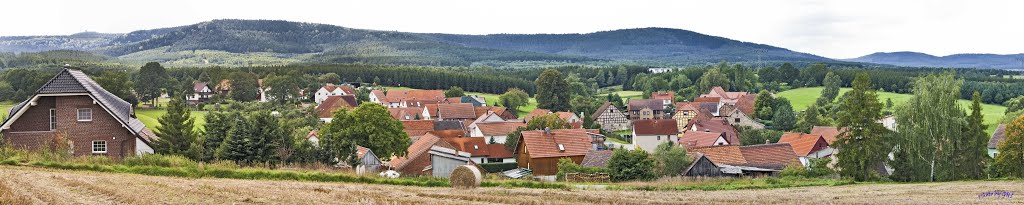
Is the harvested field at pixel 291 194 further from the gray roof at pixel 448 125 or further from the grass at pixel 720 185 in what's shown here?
the gray roof at pixel 448 125

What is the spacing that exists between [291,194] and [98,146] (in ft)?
57.1

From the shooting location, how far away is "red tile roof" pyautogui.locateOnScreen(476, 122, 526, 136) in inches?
3055

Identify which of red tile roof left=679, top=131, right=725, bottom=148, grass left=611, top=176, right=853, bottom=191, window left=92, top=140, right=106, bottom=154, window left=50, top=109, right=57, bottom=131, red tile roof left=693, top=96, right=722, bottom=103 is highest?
window left=50, top=109, right=57, bottom=131

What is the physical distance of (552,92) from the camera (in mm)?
113688

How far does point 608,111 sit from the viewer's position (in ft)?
341

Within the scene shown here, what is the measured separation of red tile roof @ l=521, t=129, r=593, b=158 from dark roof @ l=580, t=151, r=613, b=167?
1897 millimetres

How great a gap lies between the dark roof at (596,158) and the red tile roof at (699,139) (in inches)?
720

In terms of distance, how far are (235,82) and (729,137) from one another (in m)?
67.6

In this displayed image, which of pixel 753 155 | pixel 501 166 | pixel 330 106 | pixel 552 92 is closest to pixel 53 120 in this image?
pixel 501 166

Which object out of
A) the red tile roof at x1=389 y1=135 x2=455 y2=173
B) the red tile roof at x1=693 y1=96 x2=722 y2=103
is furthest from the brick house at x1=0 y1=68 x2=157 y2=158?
the red tile roof at x1=693 y1=96 x2=722 y2=103

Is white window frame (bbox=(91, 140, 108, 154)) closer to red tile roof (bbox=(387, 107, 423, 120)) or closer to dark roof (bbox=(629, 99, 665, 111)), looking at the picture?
red tile roof (bbox=(387, 107, 423, 120))

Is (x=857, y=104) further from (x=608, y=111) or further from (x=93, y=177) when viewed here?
(x=608, y=111)

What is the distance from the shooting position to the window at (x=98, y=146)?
31.9 meters

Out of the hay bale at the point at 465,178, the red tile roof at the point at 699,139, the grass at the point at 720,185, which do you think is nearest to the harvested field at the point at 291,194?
the hay bale at the point at 465,178
